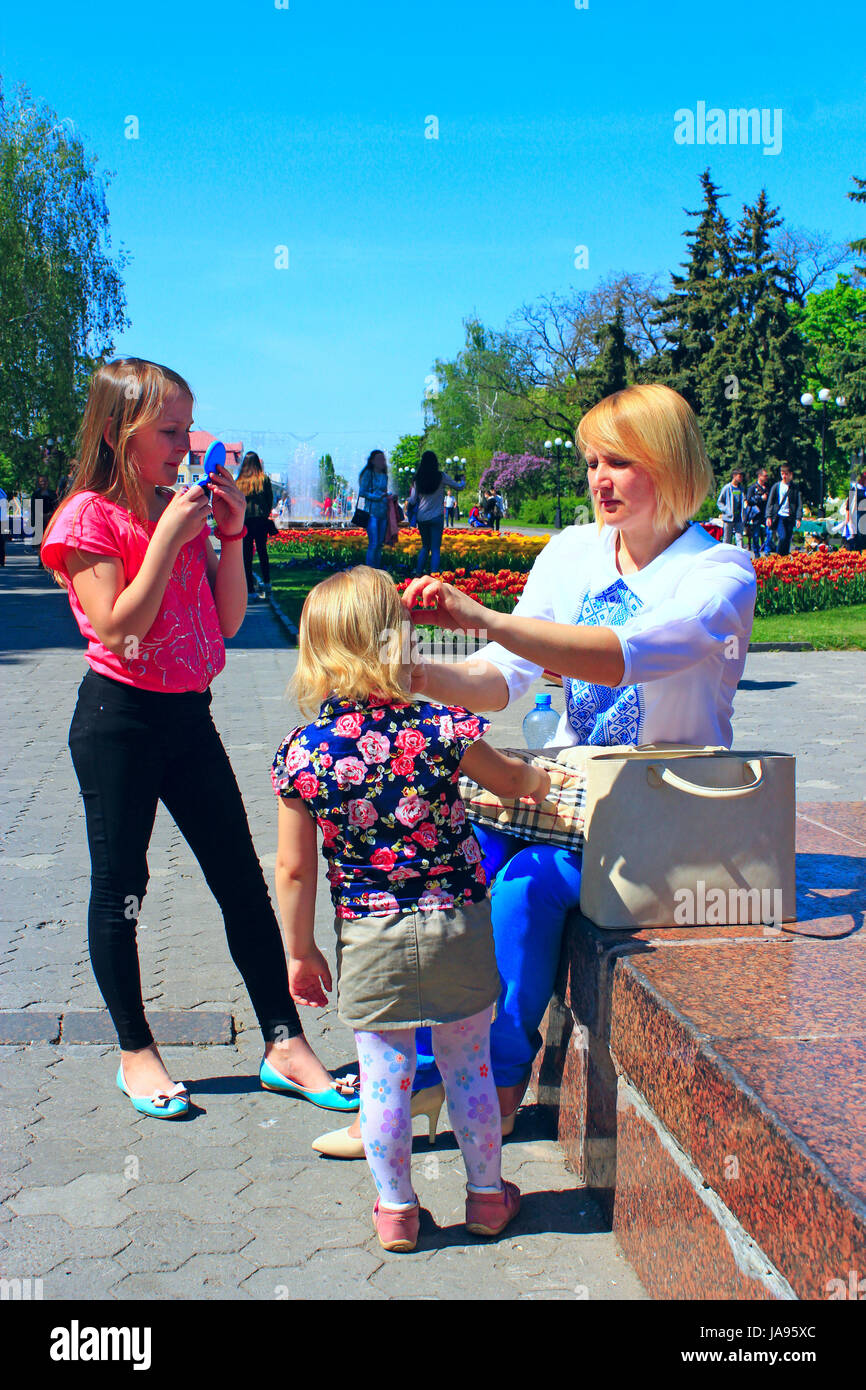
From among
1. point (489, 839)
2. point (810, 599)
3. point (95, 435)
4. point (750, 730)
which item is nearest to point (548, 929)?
point (489, 839)

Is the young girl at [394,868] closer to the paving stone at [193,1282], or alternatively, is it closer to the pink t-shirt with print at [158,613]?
the paving stone at [193,1282]

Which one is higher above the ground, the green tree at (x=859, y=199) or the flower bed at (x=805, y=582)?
the green tree at (x=859, y=199)

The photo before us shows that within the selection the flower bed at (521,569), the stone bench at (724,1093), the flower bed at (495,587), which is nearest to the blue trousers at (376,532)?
the flower bed at (521,569)

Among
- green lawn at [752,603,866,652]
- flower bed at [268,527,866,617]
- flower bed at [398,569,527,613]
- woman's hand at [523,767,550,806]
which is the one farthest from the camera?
flower bed at [268,527,866,617]

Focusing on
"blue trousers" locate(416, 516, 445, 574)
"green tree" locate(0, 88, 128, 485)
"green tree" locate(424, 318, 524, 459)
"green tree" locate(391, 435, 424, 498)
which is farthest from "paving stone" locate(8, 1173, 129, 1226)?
"green tree" locate(391, 435, 424, 498)

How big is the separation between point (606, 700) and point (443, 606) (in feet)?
1.93

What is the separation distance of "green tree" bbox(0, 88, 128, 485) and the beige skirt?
31.2 meters

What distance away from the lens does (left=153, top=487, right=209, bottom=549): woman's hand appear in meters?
2.80

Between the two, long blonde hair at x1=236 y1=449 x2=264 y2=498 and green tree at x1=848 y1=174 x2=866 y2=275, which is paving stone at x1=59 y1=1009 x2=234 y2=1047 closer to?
long blonde hair at x1=236 y1=449 x2=264 y2=498

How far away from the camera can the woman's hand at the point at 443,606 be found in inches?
101

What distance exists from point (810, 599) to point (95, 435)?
15.2m

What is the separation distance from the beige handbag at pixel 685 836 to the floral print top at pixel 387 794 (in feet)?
1.00
